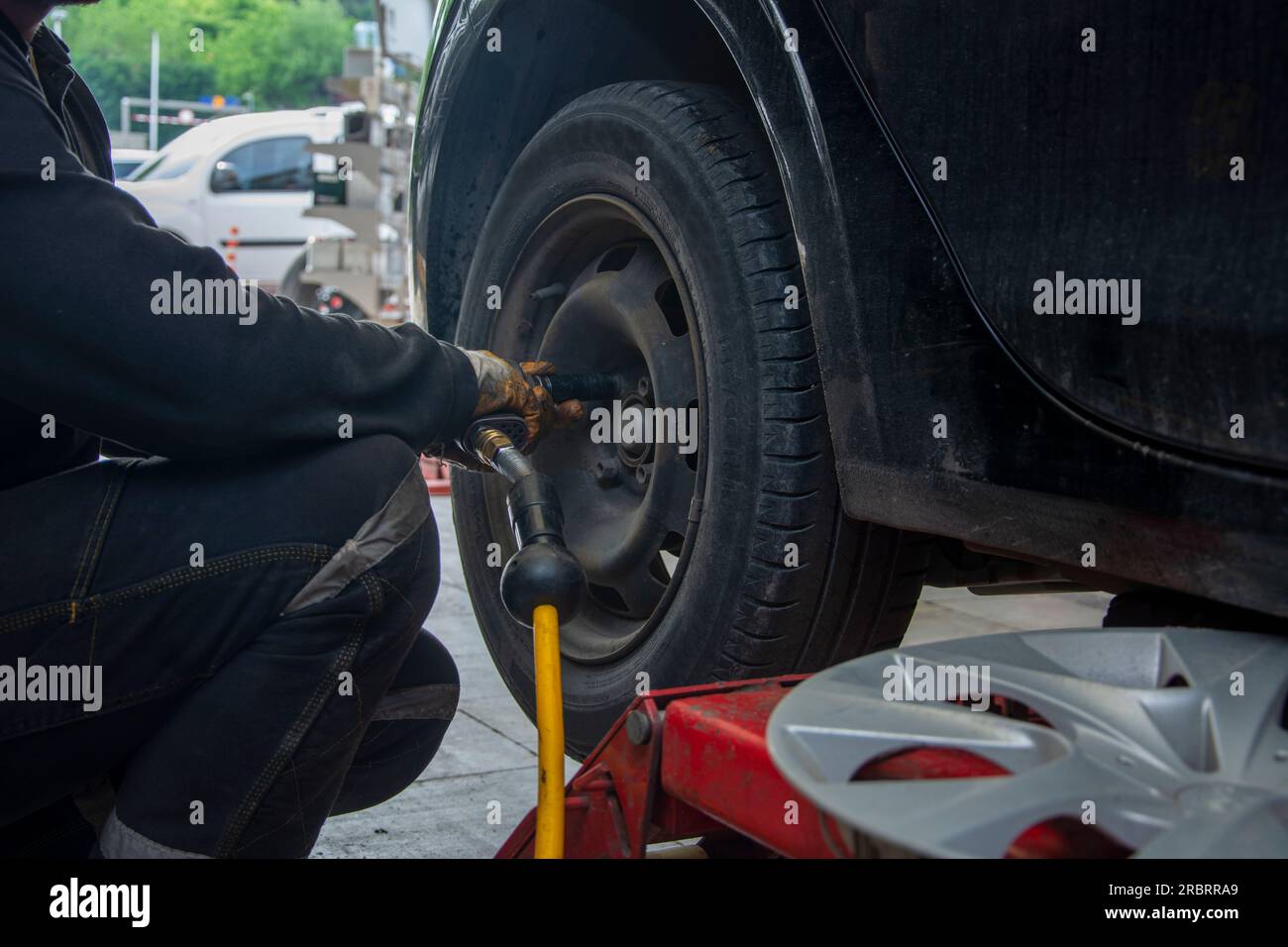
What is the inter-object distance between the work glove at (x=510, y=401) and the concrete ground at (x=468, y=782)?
613mm

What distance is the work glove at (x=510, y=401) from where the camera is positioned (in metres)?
1.63

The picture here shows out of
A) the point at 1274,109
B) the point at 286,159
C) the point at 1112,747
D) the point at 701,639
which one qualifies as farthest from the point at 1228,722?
the point at 286,159

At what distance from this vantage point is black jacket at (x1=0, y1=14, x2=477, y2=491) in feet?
3.97

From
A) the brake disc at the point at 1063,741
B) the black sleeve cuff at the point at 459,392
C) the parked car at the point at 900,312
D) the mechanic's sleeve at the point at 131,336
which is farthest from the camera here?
the black sleeve cuff at the point at 459,392

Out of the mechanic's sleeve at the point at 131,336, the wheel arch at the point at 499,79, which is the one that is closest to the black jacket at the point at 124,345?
the mechanic's sleeve at the point at 131,336

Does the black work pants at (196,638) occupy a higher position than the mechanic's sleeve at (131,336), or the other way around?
the mechanic's sleeve at (131,336)

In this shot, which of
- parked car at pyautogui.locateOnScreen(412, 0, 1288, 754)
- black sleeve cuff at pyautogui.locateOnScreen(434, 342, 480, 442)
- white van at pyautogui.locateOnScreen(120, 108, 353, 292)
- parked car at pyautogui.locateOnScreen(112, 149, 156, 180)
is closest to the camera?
parked car at pyautogui.locateOnScreen(412, 0, 1288, 754)

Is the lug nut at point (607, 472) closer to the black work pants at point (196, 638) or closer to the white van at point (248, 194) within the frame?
the black work pants at point (196, 638)

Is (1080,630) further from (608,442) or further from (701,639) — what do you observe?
(608,442)

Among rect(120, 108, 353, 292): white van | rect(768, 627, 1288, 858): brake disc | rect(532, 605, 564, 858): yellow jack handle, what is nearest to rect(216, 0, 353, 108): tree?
rect(120, 108, 353, 292): white van

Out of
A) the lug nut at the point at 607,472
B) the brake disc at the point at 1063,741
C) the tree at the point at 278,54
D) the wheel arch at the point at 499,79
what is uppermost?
the tree at the point at 278,54

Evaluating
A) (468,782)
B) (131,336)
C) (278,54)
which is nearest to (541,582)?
(131,336)

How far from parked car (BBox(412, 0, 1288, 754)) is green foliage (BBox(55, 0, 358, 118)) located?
47998 mm

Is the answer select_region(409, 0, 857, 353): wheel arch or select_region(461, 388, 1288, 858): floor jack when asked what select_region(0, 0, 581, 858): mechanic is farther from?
select_region(409, 0, 857, 353): wheel arch
